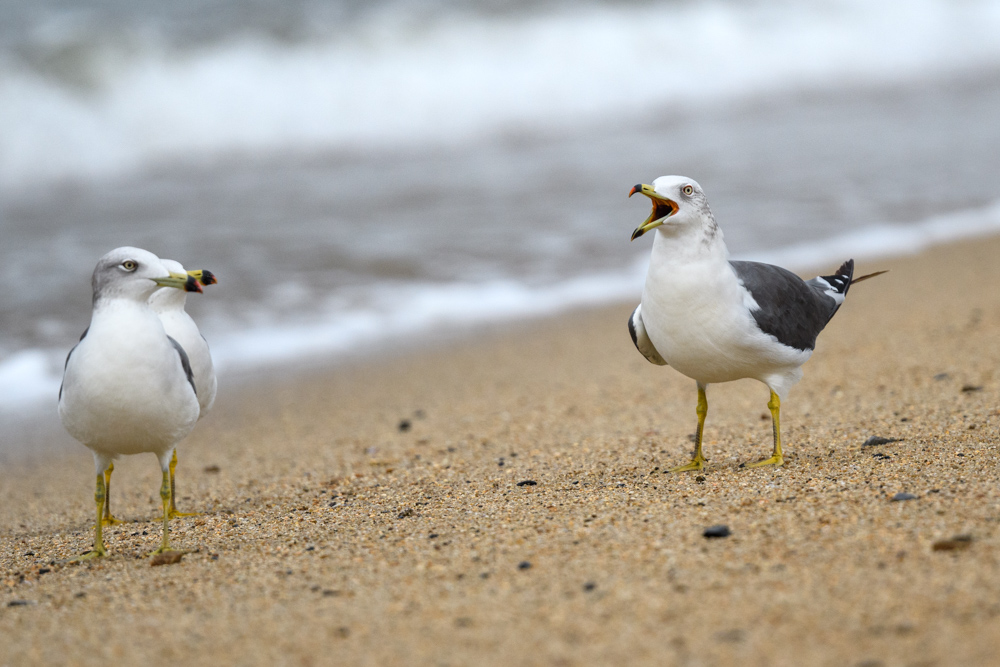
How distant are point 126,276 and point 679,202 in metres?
2.02

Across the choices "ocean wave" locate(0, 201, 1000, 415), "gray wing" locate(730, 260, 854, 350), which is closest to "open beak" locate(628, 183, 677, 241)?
"gray wing" locate(730, 260, 854, 350)

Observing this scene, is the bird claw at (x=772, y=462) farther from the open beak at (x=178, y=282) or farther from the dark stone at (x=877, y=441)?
the open beak at (x=178, y=282)

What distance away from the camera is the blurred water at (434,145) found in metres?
9.02

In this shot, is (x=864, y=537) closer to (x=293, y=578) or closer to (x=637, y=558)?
(x=637, y=558)

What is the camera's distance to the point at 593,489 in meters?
3.93

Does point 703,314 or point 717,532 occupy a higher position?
point 703,314

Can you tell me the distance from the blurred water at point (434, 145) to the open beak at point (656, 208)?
13.5 feet

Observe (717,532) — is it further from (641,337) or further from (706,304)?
(641,337)

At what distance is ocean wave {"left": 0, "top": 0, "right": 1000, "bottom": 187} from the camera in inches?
609

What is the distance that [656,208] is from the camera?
390 cm

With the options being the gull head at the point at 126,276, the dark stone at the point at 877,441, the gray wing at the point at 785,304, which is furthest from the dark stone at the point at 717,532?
the gull head at the point at 126,276

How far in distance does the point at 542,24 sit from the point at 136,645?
20.1m

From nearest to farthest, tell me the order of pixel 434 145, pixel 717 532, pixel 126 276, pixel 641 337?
pixel 717 532, pixel 126 276, pixel 641 337, pixel 434 145

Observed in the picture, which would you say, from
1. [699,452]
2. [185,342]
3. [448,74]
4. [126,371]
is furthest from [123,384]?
[448,74]
